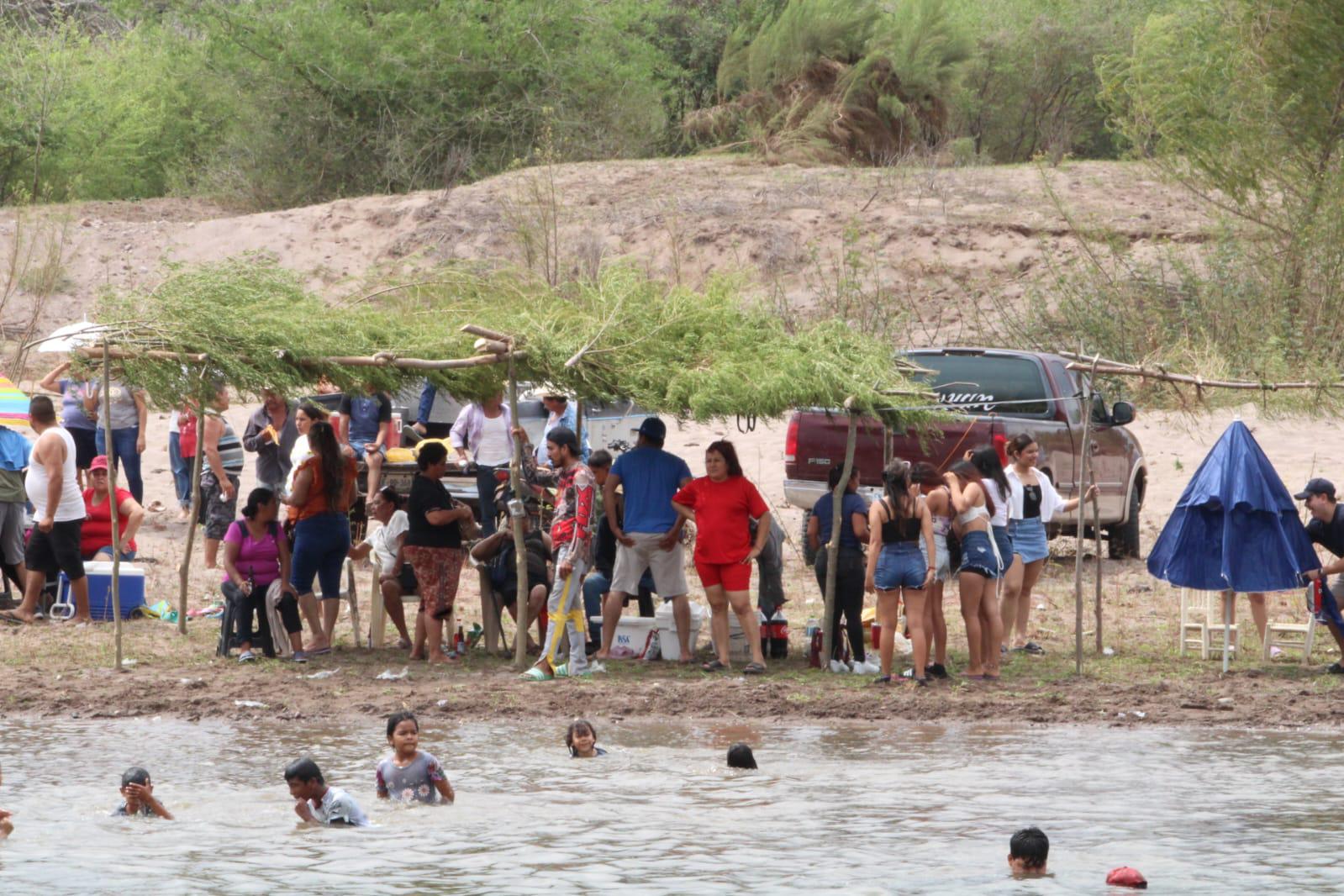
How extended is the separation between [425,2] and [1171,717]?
2880 centimetres

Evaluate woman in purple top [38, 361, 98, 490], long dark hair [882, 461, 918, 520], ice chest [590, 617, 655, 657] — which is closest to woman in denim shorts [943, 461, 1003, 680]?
long dark hair [882, 461, 918, 520]

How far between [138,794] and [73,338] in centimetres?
468

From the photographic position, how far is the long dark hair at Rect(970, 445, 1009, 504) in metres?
12.6

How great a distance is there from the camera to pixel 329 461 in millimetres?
12688

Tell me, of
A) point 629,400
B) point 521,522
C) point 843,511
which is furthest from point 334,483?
point 843,511

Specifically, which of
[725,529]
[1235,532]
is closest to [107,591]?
[725,529]

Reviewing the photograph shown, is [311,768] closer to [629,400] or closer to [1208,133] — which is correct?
[629,400]

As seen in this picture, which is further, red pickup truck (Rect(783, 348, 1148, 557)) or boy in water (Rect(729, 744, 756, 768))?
red pickup truck (Rect(783, 348, 1148, 557))

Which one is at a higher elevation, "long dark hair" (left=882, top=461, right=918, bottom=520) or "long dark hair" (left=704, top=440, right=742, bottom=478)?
Result: "long dark hair" (left=704, top=440, right=742, bottom=478)

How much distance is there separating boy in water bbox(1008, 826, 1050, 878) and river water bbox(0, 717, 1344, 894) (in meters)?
0.09

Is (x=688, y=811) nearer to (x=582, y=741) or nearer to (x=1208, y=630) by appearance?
(x=582, y=741)

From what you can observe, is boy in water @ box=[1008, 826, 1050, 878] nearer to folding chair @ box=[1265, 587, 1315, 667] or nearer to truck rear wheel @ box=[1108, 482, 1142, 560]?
folding chair @ box=[1265, 587, 1315, 667]

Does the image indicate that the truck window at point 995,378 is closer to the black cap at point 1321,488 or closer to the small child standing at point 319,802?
the black cap at point 1321,488

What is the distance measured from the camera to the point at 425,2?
1439 inches
